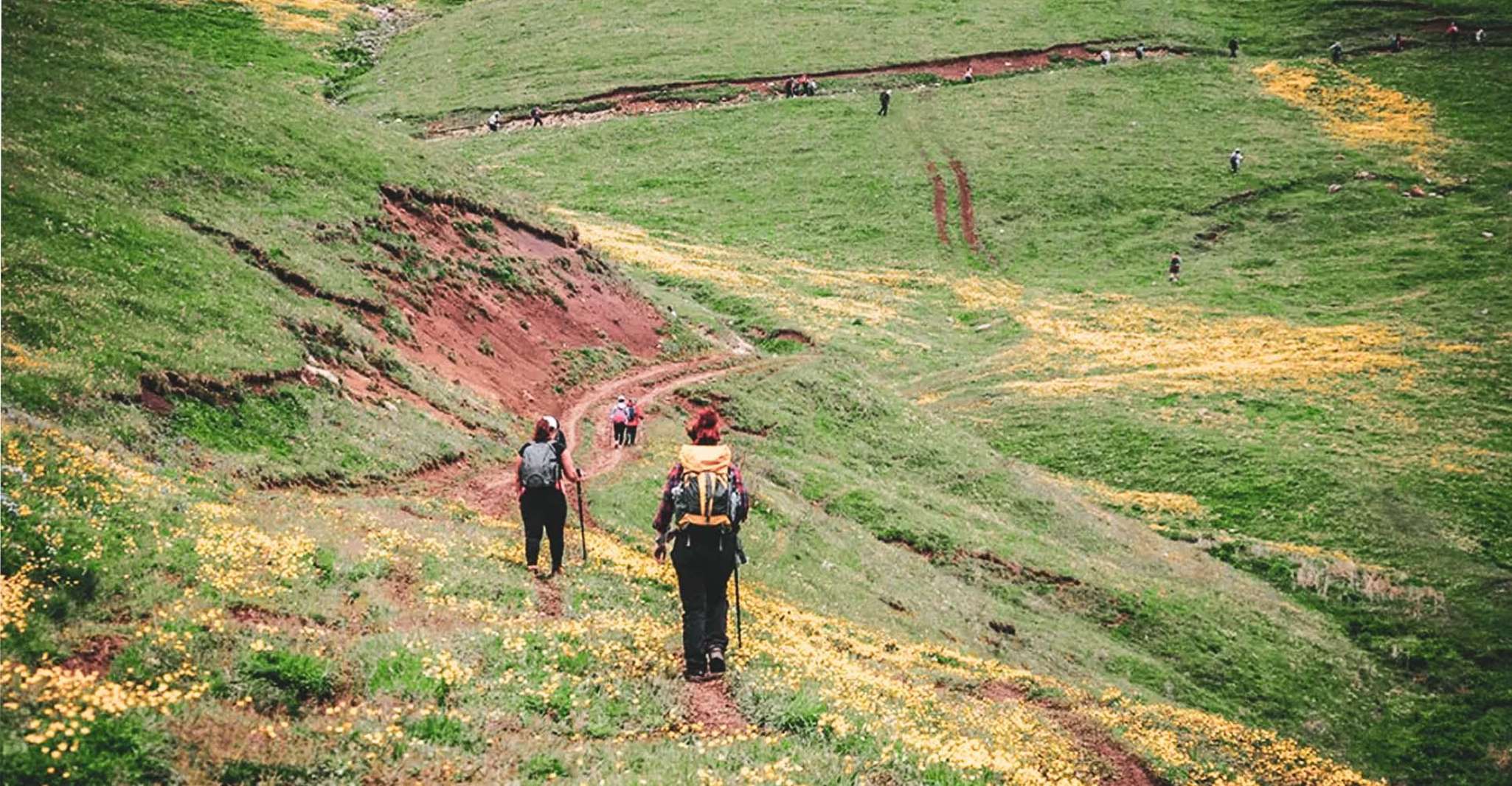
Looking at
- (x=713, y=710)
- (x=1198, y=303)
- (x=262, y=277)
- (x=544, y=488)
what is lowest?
(x=1198, y=303)

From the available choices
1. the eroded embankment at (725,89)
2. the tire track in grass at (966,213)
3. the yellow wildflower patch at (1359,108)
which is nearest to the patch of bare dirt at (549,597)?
the tire track in grass at (966,213)

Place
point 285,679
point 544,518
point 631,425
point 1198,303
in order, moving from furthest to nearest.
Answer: point 1198,303 < point 631,425 < point 544,518 < point 285,679

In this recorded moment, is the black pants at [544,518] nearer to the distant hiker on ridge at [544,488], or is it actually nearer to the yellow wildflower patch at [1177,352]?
→ the distant hiker on ridge at [544,488]

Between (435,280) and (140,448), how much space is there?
68.3 ft

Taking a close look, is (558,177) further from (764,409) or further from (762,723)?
(762,723)

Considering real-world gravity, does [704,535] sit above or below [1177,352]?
above

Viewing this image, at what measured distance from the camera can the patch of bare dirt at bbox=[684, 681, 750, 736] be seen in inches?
484

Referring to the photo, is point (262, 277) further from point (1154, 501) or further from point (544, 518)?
point (1154, 501)

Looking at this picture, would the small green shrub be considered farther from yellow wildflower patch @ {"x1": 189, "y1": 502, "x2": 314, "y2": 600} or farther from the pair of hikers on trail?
the pair of hikers on trail

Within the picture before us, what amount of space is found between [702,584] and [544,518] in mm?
5039

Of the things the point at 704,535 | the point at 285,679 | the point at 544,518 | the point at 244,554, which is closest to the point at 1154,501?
the point at 544,518

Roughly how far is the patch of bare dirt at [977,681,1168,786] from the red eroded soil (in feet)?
68.5

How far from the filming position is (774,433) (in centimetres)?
4022

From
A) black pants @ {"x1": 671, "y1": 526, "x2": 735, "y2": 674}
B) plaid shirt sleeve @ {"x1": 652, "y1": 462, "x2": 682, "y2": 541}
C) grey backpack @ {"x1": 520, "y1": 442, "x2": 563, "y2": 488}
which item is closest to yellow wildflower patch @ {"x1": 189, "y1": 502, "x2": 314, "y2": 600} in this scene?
grey backpack @ {"x1": 520, "y1": 442, "x2": 563, "y2": 488}
